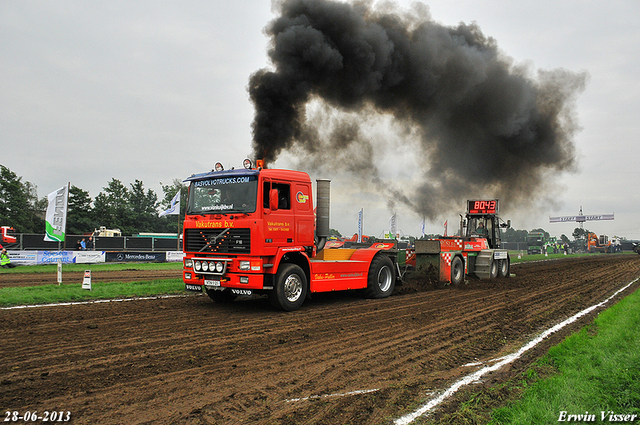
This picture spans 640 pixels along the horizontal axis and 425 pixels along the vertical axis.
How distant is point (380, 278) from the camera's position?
39.5ft

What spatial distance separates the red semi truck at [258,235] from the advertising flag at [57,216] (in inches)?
440

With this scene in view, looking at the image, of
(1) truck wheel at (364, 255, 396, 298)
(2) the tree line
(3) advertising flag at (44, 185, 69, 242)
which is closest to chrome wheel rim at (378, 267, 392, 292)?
(1) truck wheel at (364, 255, 396, 298)

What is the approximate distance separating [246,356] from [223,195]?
4331mm

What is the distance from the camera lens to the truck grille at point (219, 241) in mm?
8781

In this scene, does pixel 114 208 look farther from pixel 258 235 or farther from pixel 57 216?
pixel 258 235

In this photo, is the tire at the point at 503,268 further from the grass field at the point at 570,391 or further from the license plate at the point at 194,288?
the license plate at the point at 194,288

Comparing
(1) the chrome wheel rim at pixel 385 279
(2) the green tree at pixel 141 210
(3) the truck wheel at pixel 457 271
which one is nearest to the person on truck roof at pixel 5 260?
(1) the chrome wheel rim at pixel 385 279

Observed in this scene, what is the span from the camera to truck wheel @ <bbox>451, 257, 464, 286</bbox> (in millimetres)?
15203

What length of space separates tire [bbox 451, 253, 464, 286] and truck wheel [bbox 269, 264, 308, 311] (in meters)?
7.53

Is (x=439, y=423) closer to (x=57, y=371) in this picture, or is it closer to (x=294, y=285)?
(x=57, y=371)

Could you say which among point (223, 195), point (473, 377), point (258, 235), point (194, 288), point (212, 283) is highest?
point (223, 195)

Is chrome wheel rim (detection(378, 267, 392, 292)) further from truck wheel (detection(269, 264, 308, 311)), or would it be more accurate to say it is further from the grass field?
the grass field

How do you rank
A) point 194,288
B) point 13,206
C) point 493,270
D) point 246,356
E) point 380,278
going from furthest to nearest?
point 13,206 → point 493,270 → point 380,278 → point 194,288 → point 246,356

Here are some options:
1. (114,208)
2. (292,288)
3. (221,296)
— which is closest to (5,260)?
(221,296)
